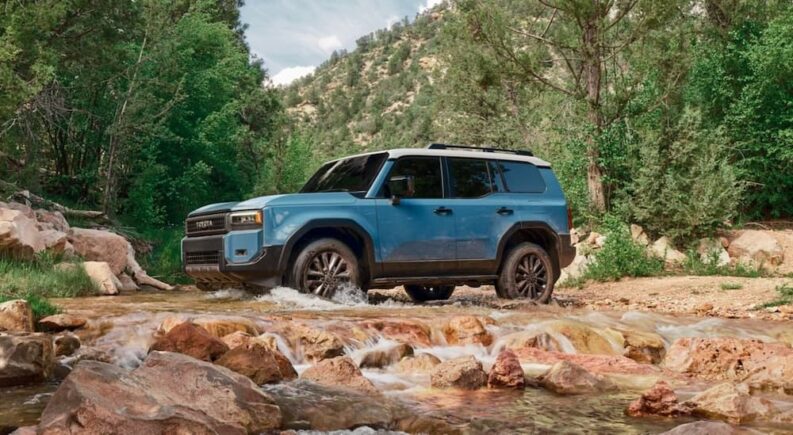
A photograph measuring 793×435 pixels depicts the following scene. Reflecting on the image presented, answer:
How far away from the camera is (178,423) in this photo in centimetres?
396

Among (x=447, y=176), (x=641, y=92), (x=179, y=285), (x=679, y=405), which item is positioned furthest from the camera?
(x=641, y=92)

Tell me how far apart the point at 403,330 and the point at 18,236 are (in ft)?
24.1

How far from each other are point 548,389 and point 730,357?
7.32 ft

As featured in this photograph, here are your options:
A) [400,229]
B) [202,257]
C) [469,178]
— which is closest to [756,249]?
[469,178]

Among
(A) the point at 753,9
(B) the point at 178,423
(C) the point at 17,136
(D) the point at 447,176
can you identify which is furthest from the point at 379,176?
(A) the point at 753,9

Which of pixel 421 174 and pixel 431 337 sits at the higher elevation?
pixel 421 174

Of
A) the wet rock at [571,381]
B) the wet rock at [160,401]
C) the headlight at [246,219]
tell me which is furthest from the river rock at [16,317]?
the wet rock at [571,381]

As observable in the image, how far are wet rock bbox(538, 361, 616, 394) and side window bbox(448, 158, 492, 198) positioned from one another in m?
4.45

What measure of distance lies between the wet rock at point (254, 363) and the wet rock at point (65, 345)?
1.42 meters

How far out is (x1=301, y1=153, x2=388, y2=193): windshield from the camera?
9.96 meters

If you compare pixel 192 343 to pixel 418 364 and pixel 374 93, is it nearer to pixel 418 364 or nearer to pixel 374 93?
pixel 418 364

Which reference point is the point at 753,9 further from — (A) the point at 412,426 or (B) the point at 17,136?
(A) the point at 412,426

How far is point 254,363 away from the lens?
5875mm

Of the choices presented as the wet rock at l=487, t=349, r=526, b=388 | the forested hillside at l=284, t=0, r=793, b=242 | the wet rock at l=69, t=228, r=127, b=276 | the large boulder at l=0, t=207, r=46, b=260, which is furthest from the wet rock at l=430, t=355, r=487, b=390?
the forested hillside at l=284, t=0, r=793, b=242
